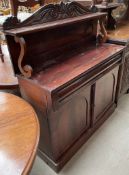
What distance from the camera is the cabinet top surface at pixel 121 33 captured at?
179 centimetres

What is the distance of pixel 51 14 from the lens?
49.3 inches

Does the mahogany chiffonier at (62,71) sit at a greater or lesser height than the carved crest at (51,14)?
lesser

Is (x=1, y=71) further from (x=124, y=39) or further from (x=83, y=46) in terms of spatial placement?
(x=124, y=39)

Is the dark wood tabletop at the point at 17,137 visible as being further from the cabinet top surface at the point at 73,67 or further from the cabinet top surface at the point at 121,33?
the cabinet top surface at the point at 121,33

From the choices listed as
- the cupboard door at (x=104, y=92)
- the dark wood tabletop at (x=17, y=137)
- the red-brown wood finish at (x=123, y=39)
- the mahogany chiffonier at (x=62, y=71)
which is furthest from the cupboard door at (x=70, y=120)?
the red-brown wood finish at (x=123, y=39)

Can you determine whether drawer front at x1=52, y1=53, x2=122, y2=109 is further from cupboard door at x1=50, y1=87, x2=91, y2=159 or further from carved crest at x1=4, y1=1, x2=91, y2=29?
carved crest at x1=4, y1=1, x2=91, y2=29

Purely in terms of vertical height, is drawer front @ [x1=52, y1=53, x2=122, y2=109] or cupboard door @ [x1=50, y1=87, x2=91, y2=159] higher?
drawer front @ [x1=52, y1=53, x2=122, y2=109]

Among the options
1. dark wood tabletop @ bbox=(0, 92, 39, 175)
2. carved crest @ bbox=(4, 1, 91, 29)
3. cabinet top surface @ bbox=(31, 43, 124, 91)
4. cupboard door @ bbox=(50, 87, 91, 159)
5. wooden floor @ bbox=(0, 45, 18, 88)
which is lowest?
cupboard door @ bbox=(50, 87, 91, 159)

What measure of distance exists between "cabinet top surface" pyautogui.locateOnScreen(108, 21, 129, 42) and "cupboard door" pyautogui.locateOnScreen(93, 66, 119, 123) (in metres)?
0.32

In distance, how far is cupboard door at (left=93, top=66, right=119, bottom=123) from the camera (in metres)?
1.60

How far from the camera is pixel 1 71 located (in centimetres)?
171

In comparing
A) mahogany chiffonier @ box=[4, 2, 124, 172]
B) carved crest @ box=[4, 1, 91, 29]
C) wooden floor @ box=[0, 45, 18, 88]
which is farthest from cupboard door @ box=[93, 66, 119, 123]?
wooden floor @ box=[0, 45, 18, 88]

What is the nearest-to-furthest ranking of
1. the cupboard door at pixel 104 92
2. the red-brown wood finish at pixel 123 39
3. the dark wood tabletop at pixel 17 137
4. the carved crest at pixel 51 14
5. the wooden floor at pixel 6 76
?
the dark wood tabletop at pixel 17 137, the carved crest at pixel 51 14, the wooden floor at pixel 6 76, the cupboard door at pixel 104 92, the red-brown wood finish at pixel 123 39

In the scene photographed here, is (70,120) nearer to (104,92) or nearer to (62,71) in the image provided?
(62,71)
